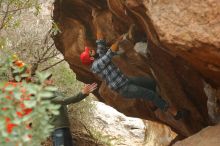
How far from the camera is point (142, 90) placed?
8703 millimetres

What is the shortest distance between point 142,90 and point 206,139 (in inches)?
80.2

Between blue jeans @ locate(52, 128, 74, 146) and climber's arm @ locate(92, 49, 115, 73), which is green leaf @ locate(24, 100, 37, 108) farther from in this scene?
blue jeans @ locate(52, 128, 74, 146)

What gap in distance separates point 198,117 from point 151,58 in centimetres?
159

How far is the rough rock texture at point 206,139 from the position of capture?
6.82 meters

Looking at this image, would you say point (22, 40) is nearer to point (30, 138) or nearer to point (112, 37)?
point (112, 37)

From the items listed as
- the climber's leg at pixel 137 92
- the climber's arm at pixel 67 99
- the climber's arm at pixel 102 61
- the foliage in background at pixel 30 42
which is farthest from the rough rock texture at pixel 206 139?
the foliage in background at pixel 30 42

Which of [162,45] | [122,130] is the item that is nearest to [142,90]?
[162,45]

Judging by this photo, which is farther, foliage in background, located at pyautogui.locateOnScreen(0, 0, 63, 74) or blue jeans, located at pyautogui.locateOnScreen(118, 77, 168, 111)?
foliage in background, located at pyautogui.locateOnScreen(0, 0, 63, 74)

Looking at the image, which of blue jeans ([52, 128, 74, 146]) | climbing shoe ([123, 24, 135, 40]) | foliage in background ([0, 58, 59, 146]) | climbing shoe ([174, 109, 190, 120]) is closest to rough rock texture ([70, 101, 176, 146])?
blue jeans ([52, 128, 74, 146])

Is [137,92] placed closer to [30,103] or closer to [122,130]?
[30,103]

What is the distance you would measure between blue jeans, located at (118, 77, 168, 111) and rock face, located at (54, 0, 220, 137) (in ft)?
0.65

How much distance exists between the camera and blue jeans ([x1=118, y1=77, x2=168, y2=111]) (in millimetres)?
8727

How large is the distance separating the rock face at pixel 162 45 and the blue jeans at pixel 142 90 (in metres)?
0.20

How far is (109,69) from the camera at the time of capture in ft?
28.4
